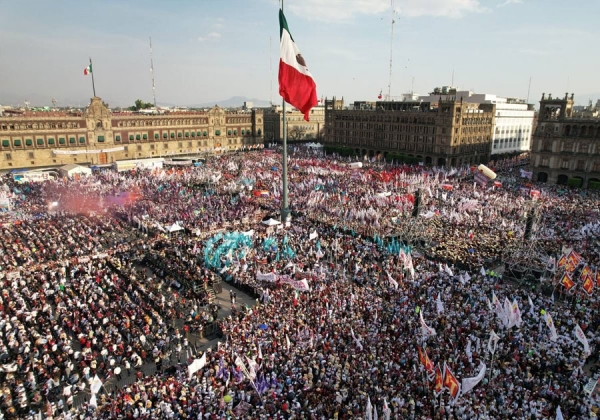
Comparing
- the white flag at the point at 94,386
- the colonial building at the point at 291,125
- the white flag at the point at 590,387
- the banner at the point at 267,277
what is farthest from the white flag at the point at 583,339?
the colonial building at the point at 291,125

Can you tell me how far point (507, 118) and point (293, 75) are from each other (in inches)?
3592

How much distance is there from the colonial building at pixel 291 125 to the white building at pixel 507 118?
37.9 meters

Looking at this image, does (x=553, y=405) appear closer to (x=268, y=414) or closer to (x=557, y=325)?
(x=557, y=325)

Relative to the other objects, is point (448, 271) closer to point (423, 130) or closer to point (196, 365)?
point (196, 365)

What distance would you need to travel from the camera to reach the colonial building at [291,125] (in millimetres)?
129125

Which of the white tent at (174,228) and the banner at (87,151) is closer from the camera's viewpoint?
the white tent at (174,228)

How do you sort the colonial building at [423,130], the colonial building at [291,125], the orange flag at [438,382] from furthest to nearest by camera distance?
the colonial building at [291,125]
the colonial building at [423,130]
the orange flag at [438,382]

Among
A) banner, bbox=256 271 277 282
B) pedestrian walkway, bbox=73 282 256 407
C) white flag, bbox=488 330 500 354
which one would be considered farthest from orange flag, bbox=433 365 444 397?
banner, bbox=256 271 277 282

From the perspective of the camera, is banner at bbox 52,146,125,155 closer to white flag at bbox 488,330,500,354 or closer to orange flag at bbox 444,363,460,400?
white flag at bbox 488,330,500,354

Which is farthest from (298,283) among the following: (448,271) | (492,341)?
(492,341)

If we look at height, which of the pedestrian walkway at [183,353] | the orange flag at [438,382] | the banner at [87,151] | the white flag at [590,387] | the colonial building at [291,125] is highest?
the colonial building at [291,125]

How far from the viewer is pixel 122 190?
5381 cm

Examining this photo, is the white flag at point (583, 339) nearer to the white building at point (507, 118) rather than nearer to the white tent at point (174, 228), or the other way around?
the white tent at point (174, 228)

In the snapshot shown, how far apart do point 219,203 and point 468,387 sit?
122ft
